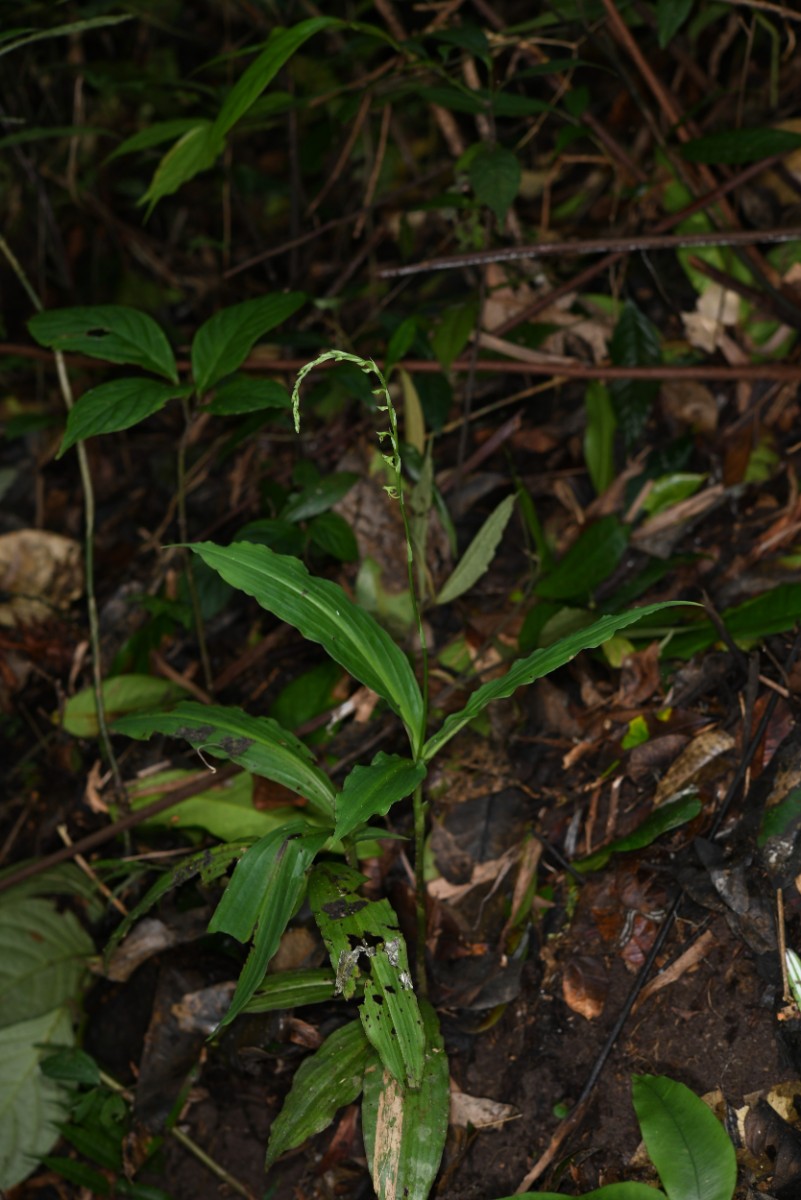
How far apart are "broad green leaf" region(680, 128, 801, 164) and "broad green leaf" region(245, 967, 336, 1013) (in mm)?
1872

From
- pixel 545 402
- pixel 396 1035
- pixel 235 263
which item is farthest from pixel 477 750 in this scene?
pixel 235 263

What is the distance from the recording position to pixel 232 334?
1817 mm

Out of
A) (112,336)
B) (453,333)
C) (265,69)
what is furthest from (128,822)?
(265,69)

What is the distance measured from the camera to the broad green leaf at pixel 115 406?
161 centimetres

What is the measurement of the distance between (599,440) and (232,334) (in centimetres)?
94

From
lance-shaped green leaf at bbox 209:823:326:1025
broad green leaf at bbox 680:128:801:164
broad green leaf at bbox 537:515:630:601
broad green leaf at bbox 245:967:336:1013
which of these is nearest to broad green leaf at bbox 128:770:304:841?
broad green leaf at bbox 245:967:336:1013

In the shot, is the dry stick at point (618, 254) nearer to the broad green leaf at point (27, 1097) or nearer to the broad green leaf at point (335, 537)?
the broad green leaf at point (335, 537)

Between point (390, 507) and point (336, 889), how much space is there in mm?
1117

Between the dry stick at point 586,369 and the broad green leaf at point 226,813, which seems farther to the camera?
the dry stick at point 586,369

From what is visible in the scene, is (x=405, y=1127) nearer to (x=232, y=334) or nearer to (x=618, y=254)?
(x=232, y=334)

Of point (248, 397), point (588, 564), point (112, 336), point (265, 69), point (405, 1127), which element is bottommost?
point (405, 1127)

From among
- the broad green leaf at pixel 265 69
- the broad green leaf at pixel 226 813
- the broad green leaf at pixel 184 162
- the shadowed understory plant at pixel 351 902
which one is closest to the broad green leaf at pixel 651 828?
the shadowed understory plant at pixel 351 902

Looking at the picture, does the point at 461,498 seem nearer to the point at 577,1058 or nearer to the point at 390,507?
the point at 390,507

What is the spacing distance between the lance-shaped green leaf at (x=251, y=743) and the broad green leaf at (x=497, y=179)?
3.46 feet
